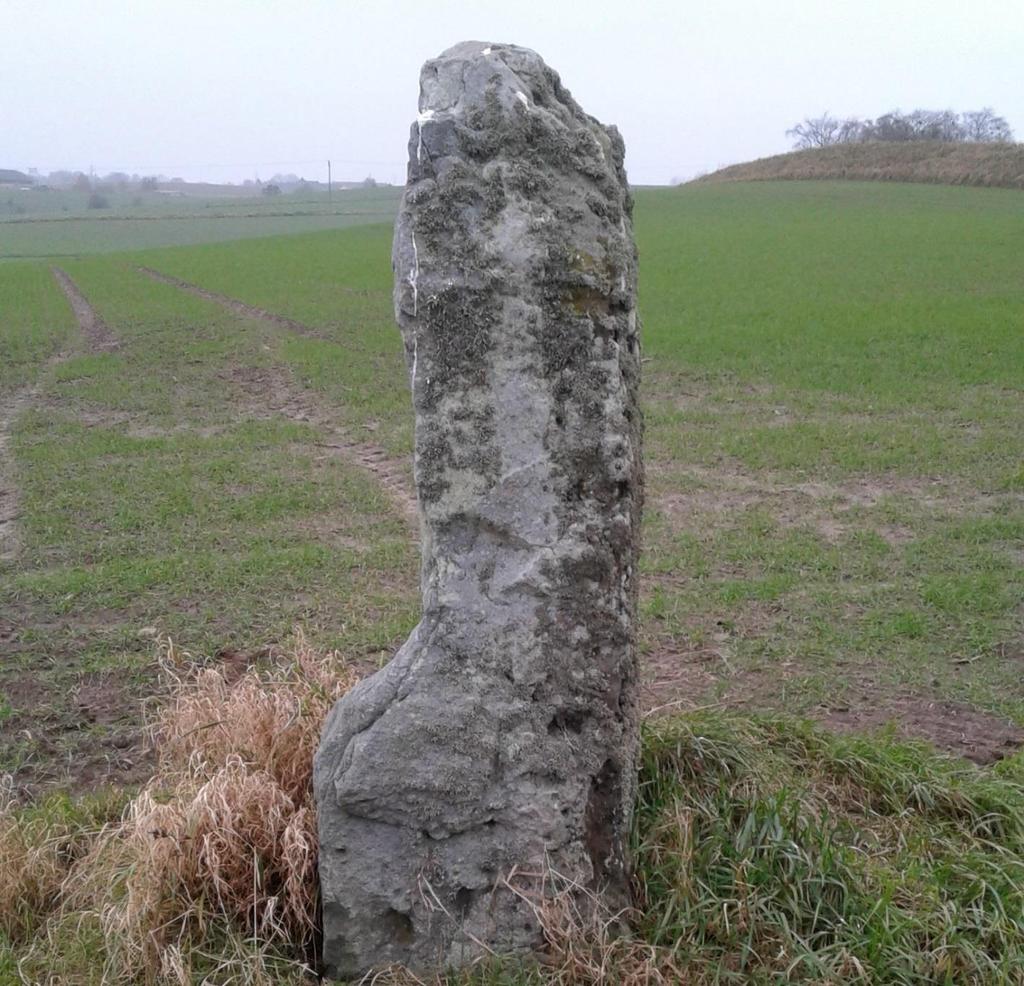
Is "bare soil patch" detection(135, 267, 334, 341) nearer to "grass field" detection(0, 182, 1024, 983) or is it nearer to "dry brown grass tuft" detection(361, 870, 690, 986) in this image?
"grass field" detection(0, 182, 1024, 983)

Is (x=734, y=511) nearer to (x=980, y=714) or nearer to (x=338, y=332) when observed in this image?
(x=980, y=714)

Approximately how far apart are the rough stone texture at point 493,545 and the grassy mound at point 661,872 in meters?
0.23

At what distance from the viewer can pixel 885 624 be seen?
6496 mm

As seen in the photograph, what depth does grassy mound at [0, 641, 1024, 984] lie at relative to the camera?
331 cm

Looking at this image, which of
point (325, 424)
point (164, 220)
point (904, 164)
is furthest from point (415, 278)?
point (164, 220)

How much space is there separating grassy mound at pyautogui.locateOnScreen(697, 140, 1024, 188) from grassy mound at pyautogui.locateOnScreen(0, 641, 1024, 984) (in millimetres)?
48612

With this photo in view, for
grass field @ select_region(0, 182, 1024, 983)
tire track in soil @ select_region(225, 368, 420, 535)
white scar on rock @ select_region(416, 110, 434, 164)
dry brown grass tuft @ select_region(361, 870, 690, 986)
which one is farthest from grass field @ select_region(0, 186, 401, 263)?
dry brown grass tuft @ select_region(361, 870, 690, 986)

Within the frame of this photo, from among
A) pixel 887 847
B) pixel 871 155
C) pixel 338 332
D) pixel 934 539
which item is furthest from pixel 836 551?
pixel 871 155

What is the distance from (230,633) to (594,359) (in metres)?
3.92

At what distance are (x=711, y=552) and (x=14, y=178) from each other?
135m

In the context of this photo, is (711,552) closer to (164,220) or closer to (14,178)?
(164,220)

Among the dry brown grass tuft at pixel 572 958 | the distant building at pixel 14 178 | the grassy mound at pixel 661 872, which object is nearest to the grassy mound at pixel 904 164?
the grassy mound at pixel 661 872

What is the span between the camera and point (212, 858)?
357 centimetres

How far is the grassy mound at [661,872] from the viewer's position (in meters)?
3.31
